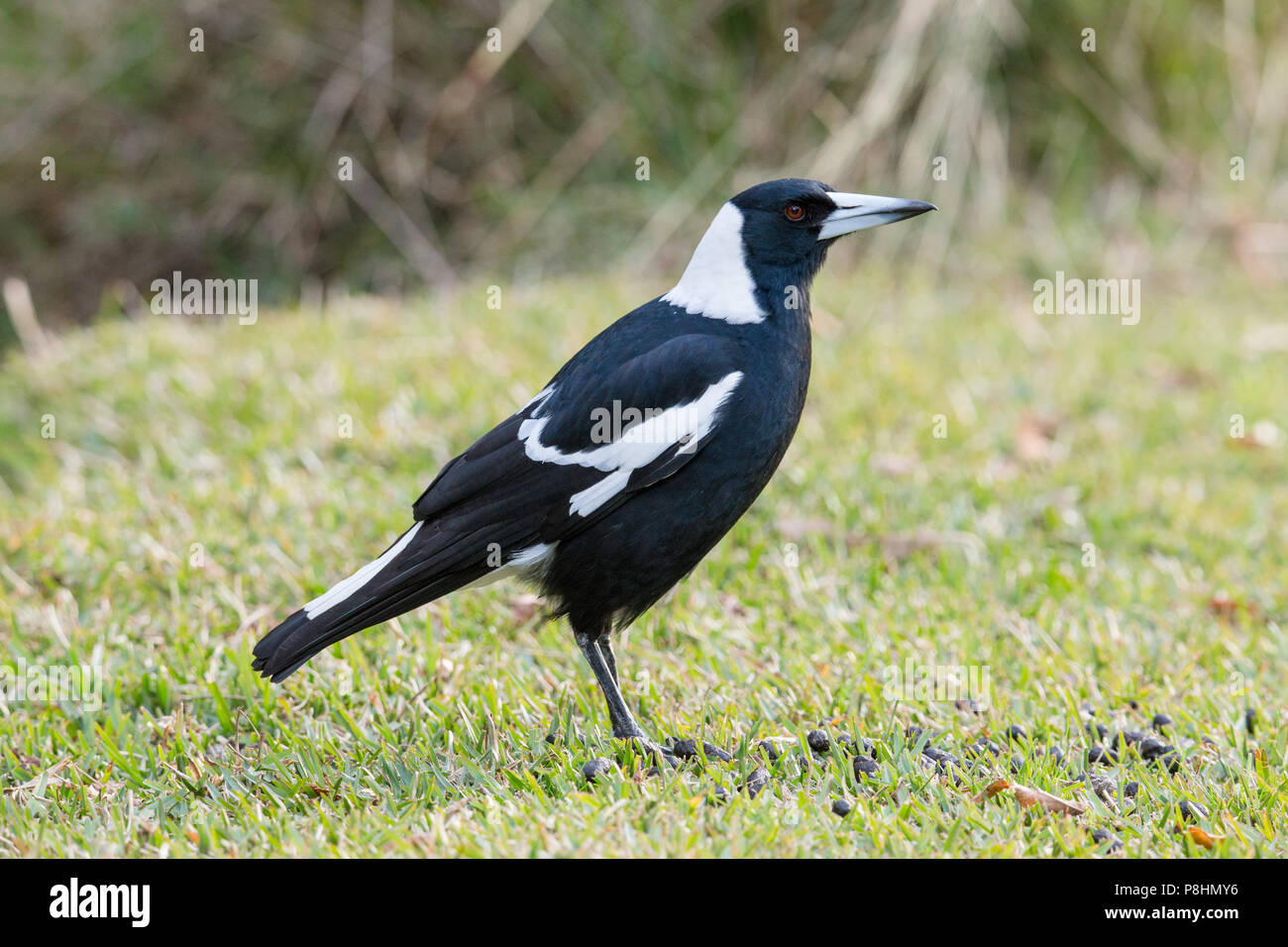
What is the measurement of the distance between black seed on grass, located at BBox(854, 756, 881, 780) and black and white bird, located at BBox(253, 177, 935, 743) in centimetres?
38

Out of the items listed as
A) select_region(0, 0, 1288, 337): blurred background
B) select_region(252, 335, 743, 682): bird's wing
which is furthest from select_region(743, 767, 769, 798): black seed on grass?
select_region(0, 0, 1288, 337): blurred background

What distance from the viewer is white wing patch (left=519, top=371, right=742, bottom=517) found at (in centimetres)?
254

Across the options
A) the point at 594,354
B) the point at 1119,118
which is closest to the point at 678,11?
the point at 1119,118

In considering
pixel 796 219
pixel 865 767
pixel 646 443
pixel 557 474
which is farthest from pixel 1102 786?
pixel 796 219

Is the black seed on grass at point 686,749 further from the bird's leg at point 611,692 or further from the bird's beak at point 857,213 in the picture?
the bird's beak at point 857,213

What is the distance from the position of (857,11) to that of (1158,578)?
381 centimetres

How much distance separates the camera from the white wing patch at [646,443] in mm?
2541

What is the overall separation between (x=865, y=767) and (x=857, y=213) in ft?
3.49

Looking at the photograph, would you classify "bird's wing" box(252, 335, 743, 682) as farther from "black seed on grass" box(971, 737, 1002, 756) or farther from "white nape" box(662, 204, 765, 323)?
"black seed on grass" box(971, 737, 1002, 756)

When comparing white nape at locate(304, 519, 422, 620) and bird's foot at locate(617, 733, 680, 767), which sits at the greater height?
white nape at locate(304, 519, 422, 620)

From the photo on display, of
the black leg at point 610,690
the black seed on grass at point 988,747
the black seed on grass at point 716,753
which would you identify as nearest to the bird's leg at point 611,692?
the black leg at point 610,690

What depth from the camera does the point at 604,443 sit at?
2580 mm

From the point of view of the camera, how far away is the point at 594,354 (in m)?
2.70

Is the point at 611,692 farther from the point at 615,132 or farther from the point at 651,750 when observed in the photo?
the point at 615,132
